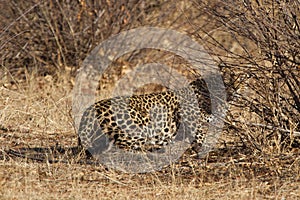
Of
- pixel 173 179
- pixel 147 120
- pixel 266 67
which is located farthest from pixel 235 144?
pixel 173 179

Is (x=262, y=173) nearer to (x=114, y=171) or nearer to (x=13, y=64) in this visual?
(x=114, y=171)

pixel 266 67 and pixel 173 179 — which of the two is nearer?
pixel 173 179

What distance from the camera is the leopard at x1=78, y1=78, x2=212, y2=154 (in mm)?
7055

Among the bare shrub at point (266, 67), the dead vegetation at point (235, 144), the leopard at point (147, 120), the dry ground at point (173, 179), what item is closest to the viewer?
the dry ground at point (173, 179)

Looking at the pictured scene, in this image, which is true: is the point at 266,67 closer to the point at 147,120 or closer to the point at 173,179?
the point at 173,179

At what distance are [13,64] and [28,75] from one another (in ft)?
1.48

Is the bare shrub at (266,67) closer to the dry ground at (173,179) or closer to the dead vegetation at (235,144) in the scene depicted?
the dead vegetation at (235,144)

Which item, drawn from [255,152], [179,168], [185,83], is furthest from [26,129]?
[255,152]

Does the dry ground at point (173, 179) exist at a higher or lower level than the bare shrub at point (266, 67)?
lower

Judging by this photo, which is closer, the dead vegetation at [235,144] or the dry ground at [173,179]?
the dry ground at [173,179]

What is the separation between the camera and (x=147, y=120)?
24.9 feet

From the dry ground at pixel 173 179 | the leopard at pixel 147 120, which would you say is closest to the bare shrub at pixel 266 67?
the dry ground at pixel 173 179

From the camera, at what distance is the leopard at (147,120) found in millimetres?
7055

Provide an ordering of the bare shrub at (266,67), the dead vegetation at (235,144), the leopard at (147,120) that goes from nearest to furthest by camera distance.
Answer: the dead vegetation at (235,144), the bare shrub at (266,67), the leopard at (147,120)
